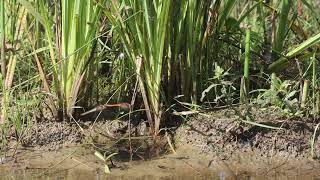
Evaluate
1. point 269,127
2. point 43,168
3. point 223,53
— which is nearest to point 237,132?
point 269,127

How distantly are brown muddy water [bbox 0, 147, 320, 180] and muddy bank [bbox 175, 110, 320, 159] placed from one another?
0.10ft

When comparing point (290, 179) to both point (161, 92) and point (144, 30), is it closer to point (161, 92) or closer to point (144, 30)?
point (161, 92)

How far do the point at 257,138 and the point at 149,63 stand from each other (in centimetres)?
58

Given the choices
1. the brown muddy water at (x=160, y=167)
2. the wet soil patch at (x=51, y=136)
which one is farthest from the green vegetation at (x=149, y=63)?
the brown muddy water at (x=160, y=167)

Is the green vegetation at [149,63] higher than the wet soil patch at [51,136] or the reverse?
higher

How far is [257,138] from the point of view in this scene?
2688mm

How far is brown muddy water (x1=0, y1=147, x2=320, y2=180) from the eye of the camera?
2.52 meters

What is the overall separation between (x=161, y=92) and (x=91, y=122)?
0.39m

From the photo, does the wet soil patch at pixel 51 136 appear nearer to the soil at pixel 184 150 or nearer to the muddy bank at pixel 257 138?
the soil at pixel 184 150

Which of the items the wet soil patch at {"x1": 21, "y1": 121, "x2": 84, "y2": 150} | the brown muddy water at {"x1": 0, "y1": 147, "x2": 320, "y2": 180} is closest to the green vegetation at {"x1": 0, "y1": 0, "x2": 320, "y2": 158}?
the wet soil patch at {"x1": 21, "y1": 121, "x2": 84, "y2": 150}

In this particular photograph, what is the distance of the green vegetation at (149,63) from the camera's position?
2561mm

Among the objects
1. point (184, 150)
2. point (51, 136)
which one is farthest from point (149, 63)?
point (51, 136)

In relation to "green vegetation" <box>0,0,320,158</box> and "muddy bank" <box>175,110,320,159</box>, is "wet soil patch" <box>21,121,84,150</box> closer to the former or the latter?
"green vegetation" <box>0,0,320,158</box>

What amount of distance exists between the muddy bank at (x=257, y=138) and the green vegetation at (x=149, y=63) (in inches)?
2.9
